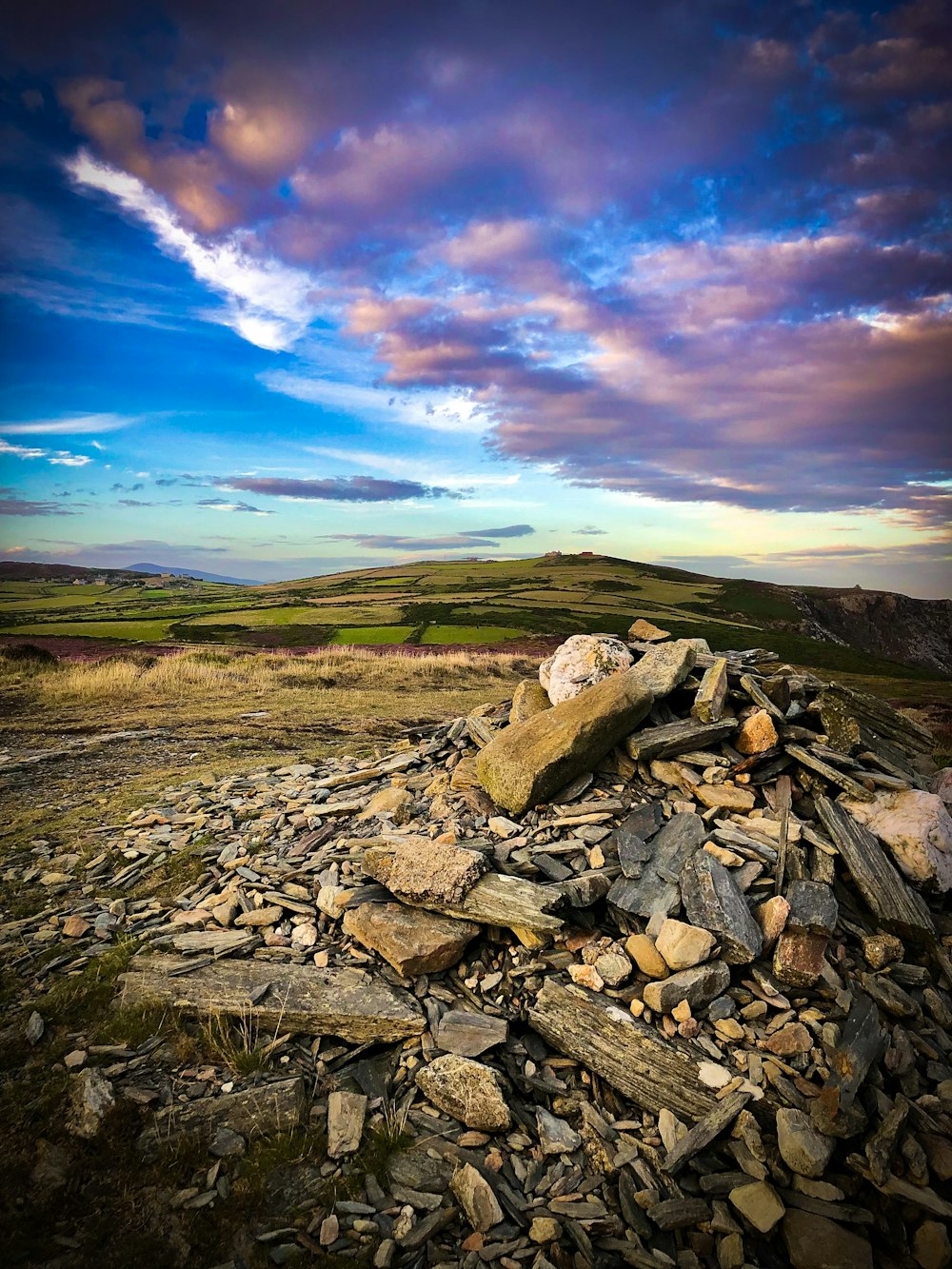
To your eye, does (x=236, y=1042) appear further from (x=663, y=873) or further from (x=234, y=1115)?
(x=663, y=873)

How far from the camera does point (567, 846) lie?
22.9 ft

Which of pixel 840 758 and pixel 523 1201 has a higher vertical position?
pixel 840 758

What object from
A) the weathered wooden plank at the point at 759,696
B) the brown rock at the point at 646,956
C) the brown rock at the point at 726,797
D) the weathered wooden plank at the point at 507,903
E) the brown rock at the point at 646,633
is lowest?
the brown rock at the point at 646,956

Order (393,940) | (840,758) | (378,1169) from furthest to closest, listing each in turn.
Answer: (840,758) → (393,940) → (378,1169)

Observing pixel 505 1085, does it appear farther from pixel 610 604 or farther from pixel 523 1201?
pixel 610 604

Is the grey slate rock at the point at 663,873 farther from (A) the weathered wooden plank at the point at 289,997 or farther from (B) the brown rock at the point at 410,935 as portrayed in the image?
(A) the weathered wooden plank at the point at 289,997

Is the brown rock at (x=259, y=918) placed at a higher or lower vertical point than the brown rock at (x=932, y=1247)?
higher

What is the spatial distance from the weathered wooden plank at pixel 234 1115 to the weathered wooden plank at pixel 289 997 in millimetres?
625

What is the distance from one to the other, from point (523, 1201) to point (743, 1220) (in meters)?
1.52

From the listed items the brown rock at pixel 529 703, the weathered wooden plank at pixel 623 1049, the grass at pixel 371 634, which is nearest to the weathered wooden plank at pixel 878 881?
the weathered wooden plank at pixel 623 1049

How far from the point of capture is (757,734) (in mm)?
7992

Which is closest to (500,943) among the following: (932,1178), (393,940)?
(393,940)

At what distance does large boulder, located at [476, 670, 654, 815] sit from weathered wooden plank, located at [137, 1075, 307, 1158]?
13.0 feet

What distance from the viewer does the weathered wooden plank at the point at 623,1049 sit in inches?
185
